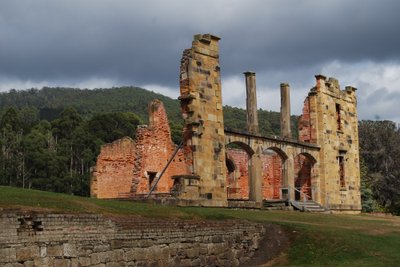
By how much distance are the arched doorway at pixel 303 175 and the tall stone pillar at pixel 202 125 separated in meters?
9.25

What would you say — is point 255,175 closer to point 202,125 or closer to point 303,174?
point 202,125

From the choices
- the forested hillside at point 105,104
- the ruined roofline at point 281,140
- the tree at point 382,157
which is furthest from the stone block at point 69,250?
the forested hillside at point 105,104

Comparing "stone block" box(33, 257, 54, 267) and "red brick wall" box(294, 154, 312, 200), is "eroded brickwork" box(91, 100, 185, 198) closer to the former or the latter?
"red brick wall" box(294, 154, 312, 200)

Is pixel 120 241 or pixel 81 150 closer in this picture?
pixel 120 241

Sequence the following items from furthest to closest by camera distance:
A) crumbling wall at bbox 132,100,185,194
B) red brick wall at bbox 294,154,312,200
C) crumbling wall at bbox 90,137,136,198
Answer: red brick wall at bbox 294,154,312,200 < crumbling wall at bbox 90,137,136,198 < crumbling wall at bbox 132,100,185,194

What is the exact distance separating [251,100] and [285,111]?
156 inches

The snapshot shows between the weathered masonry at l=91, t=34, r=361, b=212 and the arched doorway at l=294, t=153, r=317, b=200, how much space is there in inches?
2.1

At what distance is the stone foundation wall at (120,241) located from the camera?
39.1ft

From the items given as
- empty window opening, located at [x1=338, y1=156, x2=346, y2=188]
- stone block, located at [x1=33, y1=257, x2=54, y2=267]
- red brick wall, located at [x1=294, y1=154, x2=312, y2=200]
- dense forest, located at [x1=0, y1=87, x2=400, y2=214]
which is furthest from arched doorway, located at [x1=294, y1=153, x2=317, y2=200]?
stone block, located at [x1=33, y1=257, x2=54, y2=267]

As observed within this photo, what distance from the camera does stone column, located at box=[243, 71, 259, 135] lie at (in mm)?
30422

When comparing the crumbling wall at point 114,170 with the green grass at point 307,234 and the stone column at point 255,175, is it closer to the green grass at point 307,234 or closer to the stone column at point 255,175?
the stone column at point 255,175

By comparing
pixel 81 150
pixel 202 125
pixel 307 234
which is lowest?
pixel 307 234

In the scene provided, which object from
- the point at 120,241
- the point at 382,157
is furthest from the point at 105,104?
the point at 120,241

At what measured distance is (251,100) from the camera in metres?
30.9
